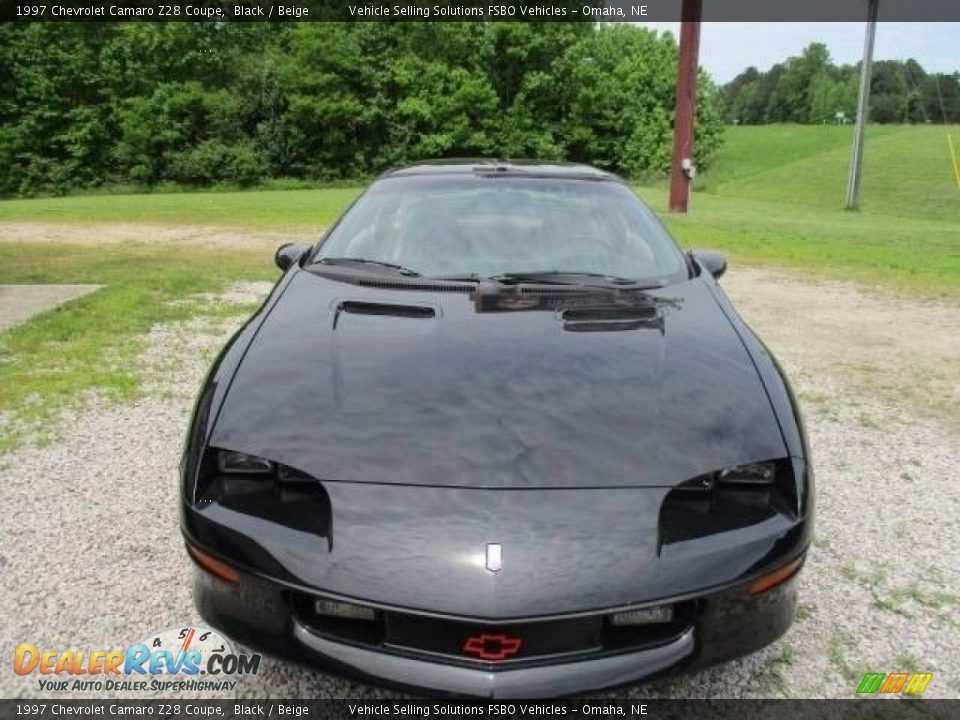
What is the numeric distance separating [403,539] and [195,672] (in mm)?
946

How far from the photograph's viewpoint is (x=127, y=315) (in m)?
6.42

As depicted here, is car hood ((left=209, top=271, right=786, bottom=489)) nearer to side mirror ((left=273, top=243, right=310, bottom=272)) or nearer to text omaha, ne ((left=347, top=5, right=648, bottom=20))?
side mirror ((left=273, top=243, right=310, bottom=272))

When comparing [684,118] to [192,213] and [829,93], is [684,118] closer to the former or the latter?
[192,213]

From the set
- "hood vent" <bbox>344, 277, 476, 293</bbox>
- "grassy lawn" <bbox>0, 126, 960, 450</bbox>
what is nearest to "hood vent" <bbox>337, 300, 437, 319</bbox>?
"hood vent" <bbox>344, 277, 476, 293</bbox>

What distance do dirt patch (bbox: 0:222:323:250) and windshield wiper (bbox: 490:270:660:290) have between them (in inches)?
368

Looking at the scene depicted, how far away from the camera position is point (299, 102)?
1419 inches

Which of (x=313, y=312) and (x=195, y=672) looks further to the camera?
(x=313, y=312)

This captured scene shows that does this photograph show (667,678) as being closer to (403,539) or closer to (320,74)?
(403,539)

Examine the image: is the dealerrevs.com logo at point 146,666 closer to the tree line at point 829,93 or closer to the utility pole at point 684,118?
the utility pole at point 684,118

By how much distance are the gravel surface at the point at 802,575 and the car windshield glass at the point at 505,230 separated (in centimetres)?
123

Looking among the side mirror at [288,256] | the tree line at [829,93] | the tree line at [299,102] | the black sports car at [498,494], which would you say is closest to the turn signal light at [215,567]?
the black sports car at [498,494]

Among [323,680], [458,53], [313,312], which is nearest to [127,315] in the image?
[313,312]

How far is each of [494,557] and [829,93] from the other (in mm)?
112656

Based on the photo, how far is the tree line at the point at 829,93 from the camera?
7106 centimetres
